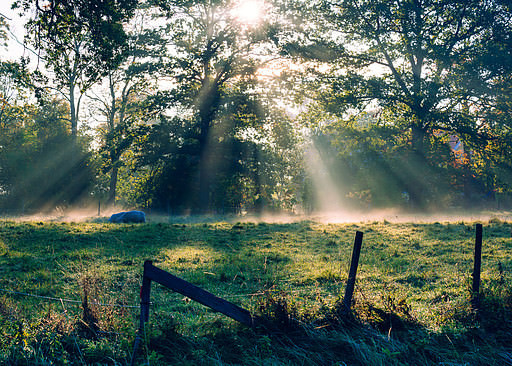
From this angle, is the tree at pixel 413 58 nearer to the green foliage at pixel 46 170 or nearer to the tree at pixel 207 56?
→ the tree at pixel 207 56

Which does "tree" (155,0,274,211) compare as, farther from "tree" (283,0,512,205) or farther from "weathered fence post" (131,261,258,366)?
"weathered fence post" (131,261,258,366)

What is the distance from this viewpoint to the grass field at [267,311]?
5.03m

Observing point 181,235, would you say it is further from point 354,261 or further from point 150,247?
point 354,261

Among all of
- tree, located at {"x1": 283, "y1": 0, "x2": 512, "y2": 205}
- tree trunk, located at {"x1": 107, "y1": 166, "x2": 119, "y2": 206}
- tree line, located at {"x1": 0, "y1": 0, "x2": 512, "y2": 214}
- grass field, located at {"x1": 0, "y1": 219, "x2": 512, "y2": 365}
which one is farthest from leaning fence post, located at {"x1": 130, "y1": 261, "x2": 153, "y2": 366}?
tree trunk, located at {"x1": 107, "y1": 166, "x2": 119, "y2": 206}

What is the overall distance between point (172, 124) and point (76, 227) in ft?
52.6

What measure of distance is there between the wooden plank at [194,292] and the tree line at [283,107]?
18.4 metres

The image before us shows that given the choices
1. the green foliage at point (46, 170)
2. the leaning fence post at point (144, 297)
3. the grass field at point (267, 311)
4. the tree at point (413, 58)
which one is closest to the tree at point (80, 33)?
the grass field at point (267, 311)

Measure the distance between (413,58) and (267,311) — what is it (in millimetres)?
28096

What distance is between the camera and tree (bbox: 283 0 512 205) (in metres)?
25.5

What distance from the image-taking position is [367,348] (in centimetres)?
514

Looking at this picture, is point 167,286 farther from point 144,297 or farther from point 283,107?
point 283,107

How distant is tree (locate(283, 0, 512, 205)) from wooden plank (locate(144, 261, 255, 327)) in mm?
22764

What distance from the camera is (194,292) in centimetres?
499

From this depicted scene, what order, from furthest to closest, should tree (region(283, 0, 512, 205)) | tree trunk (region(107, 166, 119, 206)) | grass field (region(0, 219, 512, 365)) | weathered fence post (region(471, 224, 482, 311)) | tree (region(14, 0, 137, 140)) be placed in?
tree trunk (region(107, 166, 119, 206)) → tree (region(283, 0, 512, 205)) → tree (region(14, 0, 137, 140)) → weathered fence post (region(471, 224, 482, 311)) → grass field (region(0, 219, 512, 365))
